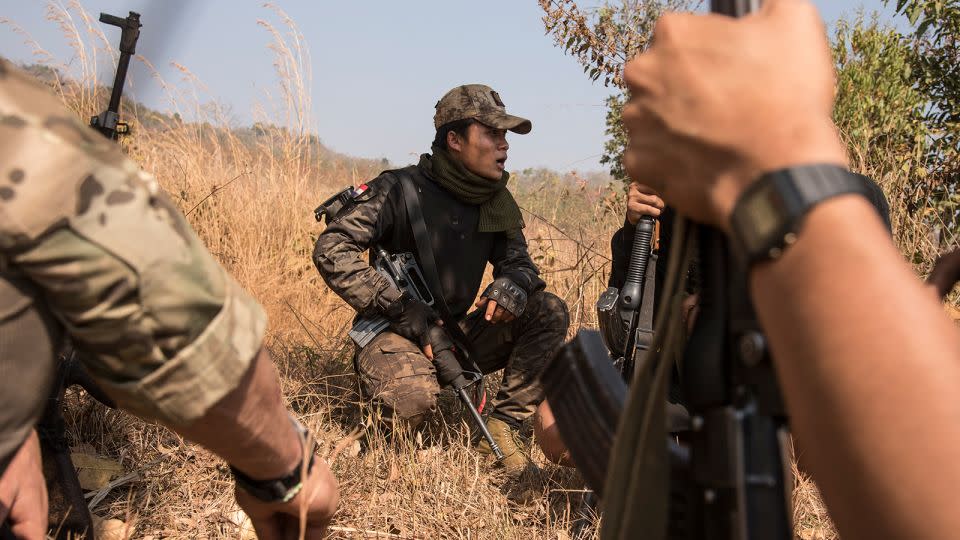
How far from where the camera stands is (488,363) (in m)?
4.45

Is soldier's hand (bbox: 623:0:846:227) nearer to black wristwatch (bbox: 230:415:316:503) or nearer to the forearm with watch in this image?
the forearm with watch

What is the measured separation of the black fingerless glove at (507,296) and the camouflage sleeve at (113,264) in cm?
320

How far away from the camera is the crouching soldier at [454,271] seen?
3.90 m

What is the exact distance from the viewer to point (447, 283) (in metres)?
4.41

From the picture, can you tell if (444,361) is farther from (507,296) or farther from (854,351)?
(854,351)

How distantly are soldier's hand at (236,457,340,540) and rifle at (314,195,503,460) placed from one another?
2.46 m

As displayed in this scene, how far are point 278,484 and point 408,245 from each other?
3.15 metres

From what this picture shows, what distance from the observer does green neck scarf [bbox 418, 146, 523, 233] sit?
4.53 meters

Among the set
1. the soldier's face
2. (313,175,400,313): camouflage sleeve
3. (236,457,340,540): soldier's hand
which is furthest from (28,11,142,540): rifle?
the soldier's face

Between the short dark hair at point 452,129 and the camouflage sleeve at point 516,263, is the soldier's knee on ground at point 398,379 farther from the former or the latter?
the short dark hair at point 452,129

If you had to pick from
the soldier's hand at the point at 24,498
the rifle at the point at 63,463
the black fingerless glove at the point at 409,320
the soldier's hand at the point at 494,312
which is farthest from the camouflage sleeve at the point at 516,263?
the soldier's hand at the point at 24,498

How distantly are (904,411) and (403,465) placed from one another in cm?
273

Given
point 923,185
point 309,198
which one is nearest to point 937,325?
point 923,185

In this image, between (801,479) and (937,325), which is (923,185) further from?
(937,325)
